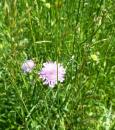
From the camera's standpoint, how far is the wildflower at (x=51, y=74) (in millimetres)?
1402

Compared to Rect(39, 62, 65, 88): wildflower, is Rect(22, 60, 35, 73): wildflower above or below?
above

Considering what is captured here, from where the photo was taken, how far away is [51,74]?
4.72ft

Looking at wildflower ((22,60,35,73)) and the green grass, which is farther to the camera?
wildflower ((22,60,35,73))

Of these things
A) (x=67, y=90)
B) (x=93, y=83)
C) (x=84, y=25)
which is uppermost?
(x=84, y=25)

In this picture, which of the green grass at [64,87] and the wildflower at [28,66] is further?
the wildflower at [28,66]

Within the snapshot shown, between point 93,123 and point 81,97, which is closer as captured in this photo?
point 93,123

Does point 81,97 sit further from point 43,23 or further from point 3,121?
point 43,23

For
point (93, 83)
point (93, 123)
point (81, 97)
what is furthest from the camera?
point (93, 83)

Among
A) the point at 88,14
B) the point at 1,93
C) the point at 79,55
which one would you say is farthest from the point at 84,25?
the point at 1,93

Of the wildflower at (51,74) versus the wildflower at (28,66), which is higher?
the wildflower at (28,66)

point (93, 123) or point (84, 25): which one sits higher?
point (84, 25)

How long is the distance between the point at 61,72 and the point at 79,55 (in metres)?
0.14

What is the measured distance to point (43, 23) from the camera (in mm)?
1862

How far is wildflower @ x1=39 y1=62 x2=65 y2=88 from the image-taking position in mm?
1402
